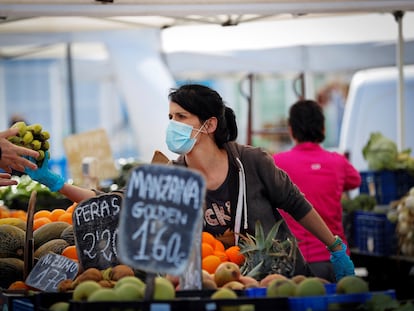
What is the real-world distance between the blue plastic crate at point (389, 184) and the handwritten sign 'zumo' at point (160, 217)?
4883 millimetres

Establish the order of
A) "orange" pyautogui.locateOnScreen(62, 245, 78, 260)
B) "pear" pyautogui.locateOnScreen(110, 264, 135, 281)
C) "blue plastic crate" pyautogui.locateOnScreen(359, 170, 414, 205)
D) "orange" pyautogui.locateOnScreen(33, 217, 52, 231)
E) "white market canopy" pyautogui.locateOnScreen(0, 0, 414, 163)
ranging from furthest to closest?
"blue plastic crate" pyautogui.locateOnScreen(359, 170, 414, 205) < "white market canopy" pyautogui.locateOnScreen(0, 0, 414, 163) < "orange" pyautogui.locateOnScreen(33, 217, 52, 231) < "orange" pyautogui.locateOnScreen(62, 245, 78, 260) < "pear" pyautogui.locateOnScreen(110, 264, 135, 281)

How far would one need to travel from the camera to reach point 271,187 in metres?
4.20

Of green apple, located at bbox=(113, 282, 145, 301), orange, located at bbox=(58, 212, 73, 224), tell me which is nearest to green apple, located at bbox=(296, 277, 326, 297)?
green apple, located at bbox=(113, 282, 145, 301)

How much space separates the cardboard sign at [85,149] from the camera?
788 cm

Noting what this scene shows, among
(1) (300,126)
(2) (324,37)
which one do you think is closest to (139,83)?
(2) (324,37)

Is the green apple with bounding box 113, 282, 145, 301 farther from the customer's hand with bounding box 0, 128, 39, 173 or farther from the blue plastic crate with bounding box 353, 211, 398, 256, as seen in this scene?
the blue plastic crate with bounding box 353, 211, 398, 256

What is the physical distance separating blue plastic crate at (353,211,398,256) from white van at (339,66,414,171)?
18.0ft

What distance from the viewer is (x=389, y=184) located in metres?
7.54

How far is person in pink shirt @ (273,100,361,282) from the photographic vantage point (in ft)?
18.2

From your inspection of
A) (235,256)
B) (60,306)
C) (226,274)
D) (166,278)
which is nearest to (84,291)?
(60,306)

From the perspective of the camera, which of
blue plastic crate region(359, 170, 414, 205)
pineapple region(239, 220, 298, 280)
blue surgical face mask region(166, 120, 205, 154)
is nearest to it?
pineapple region(239, 220, 298, 280)

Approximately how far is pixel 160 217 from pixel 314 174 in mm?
2982

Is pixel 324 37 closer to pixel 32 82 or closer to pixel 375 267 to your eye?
pixel 375 267

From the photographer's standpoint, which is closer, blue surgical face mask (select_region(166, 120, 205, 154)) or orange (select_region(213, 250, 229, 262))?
orange (select_region(213, 250, 229, 262))
